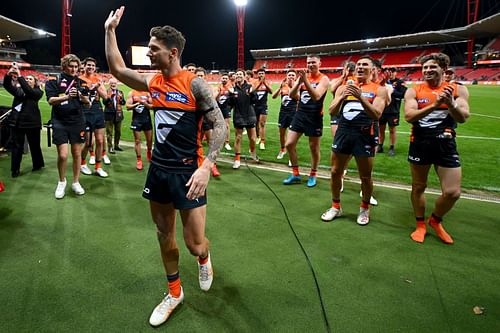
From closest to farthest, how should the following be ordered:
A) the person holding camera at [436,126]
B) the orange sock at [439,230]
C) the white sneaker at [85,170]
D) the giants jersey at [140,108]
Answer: the person holding camera at [436,126] → the orange sock at [439,230] → the white sneaker at [85,170] → the giants jersey at [140,108]

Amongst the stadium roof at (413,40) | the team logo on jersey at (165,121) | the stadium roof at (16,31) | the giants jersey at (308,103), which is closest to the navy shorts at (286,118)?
the giants jersey at (308,103)

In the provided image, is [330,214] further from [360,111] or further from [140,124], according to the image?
[140,124]

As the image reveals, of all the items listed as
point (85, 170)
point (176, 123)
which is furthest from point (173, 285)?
point (85, 170)

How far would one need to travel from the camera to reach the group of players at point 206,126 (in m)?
2.35

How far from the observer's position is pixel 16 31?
4919 cm

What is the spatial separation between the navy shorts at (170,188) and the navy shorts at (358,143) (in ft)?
8.16

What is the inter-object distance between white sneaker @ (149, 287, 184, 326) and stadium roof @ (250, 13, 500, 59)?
45667 mm

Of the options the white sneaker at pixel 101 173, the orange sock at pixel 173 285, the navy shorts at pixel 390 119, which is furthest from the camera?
the navy shorts at pixel 390 119

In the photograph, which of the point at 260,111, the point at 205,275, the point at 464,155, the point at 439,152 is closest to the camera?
the point at 205,275

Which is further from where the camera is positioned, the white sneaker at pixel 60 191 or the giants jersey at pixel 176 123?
the white sneaker at pixel 60 191

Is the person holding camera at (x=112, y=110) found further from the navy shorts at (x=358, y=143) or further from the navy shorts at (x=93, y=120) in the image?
the navy shorts at (x=358, y=143)

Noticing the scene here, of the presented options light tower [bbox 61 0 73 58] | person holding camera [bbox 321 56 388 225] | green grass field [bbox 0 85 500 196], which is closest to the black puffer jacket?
green grass field [bbox 0 85 500 196]

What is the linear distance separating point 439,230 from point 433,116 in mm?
1419

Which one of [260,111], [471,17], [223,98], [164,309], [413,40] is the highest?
[471,17]
